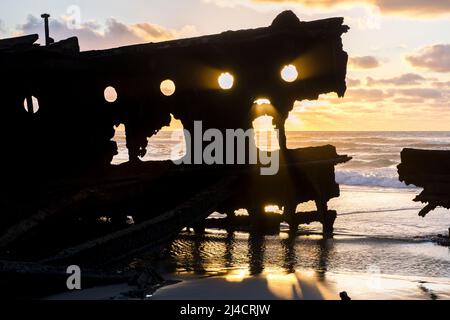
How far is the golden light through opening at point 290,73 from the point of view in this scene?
9.38 metres

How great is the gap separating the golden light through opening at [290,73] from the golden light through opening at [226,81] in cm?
96

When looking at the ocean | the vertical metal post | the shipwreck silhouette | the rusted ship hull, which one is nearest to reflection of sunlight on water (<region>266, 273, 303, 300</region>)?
the ocean

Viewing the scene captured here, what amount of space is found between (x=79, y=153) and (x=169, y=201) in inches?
92.3

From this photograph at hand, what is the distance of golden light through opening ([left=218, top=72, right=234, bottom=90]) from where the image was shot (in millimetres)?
9812

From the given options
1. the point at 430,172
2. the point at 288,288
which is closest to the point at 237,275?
the point at 288,288

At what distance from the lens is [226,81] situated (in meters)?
9.85

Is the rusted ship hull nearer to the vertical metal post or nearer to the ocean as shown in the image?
the ocean

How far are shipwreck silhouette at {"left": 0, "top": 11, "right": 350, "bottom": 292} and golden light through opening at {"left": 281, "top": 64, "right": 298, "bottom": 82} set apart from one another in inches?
3.7

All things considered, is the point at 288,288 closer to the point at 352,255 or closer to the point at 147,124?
the point at 352,255

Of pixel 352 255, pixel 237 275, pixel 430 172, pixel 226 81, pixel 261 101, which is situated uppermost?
pixel 226 81

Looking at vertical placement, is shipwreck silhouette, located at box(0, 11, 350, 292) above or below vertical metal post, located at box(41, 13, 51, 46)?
below

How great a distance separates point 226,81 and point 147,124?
6.16ft
